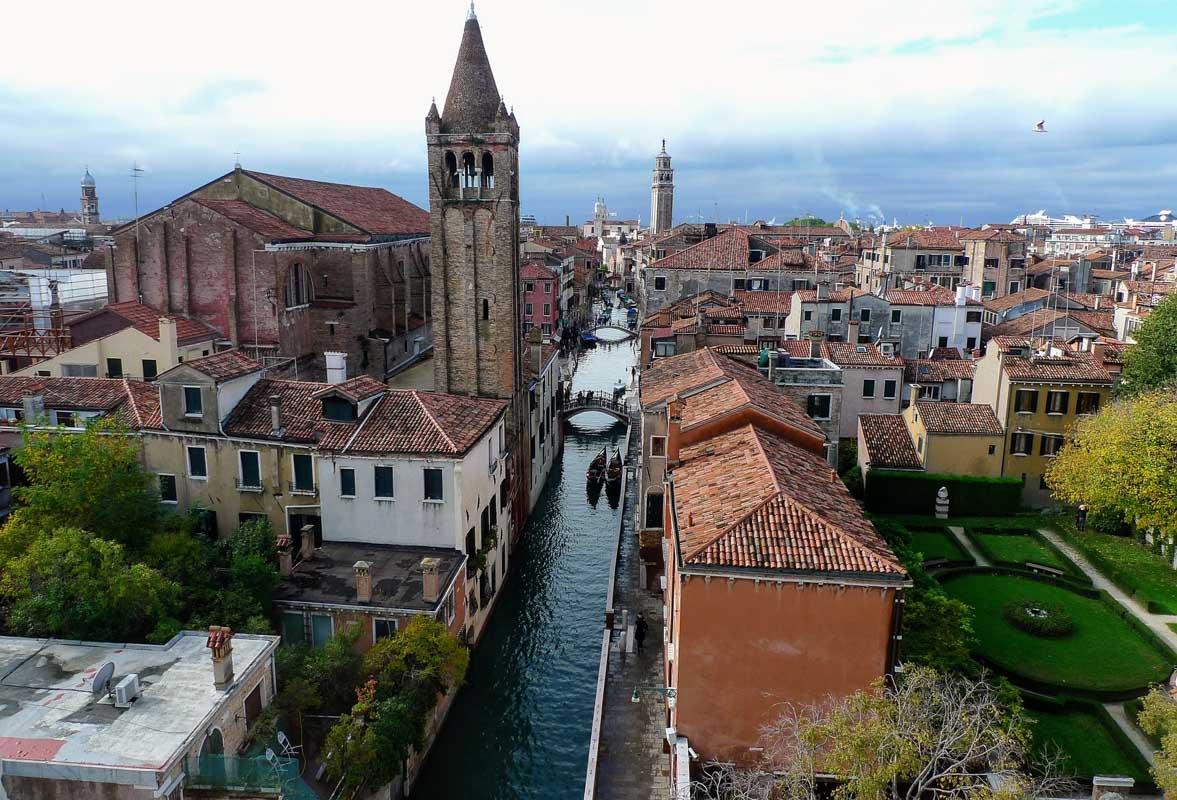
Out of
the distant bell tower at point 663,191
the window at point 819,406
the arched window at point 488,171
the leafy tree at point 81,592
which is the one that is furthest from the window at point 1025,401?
the distant bell tower at point 663,191

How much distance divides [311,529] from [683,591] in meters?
13.2

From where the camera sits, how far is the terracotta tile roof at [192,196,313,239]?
139ft

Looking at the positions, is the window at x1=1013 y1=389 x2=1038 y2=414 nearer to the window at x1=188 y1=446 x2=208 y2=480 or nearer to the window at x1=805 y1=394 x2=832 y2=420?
the window at x1=805 y1=394 x2=832 y2=420

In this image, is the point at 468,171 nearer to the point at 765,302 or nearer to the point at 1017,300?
the point at 765,302

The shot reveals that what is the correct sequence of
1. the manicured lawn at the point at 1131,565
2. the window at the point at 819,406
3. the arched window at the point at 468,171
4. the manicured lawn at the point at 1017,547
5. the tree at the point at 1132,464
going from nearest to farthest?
1. the manicured lawn at the point at 1131,565
2. the tree at the point at 1132,464
3. the manicured lawn at the point at 1017,547
4. the window at the point at 819,406
5. the arched window at the point at 468,171

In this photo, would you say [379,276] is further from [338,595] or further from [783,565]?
[783,565]

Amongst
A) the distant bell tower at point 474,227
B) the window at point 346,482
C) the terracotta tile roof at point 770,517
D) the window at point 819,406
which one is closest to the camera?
the terracotta tile roof at point 770,517

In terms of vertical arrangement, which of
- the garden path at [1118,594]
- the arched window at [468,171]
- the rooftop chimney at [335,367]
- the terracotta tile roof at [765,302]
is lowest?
the garden path at [1118,594]

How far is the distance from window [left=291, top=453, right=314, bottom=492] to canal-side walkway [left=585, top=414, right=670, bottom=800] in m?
10.6

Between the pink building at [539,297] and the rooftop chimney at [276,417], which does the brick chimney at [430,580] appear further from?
the pink building at [539,297]

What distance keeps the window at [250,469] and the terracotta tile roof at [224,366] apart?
242cm

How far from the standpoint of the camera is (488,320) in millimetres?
36156

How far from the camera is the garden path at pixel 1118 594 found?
26.2 meters

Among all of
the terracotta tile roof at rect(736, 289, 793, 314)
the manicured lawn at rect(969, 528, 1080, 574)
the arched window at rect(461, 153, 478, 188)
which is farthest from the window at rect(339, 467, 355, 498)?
the terracotta tile roof at rect(736, 289, 793, 314)
